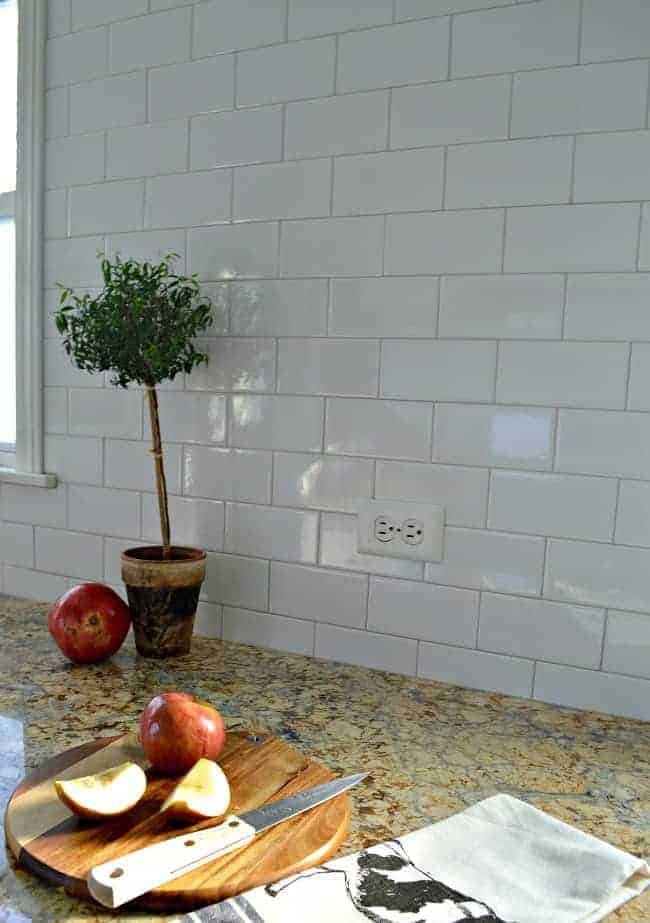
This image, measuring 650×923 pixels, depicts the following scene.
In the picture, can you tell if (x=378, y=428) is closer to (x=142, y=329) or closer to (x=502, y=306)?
(x=502, y=306)

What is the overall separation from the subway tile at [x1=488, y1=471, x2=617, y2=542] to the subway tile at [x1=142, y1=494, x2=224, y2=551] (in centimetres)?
48

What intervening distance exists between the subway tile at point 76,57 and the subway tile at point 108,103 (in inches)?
0.9

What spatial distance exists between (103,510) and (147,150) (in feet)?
2.14

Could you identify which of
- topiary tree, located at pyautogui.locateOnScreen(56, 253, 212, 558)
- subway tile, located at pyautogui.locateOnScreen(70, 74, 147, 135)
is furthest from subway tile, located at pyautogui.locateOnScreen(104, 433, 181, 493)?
subway tile, located at pyautogui.locateOnScreen(70, 74, 147, 135)

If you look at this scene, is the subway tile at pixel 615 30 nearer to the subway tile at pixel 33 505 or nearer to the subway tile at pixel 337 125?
the subway tile at pixel 337 125

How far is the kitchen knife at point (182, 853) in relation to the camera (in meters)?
0.66

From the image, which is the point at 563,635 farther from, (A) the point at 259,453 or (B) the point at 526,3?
(B) the point at 526,3

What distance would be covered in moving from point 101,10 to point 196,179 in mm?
388

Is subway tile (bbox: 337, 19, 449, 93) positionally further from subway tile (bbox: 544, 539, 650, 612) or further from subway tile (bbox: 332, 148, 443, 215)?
subway tile (bbox: 544, 539, 650, 612)

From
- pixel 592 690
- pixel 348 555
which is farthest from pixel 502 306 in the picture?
pixel 592 690

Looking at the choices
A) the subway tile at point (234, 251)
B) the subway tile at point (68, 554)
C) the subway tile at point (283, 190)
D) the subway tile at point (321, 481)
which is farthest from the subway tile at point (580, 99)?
the subway tile at point (68, 554)

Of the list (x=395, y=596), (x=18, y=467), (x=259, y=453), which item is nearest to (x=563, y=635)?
(x=395, y=596)

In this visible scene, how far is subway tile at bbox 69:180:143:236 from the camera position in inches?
57.6

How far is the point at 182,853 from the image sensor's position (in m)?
0.70
